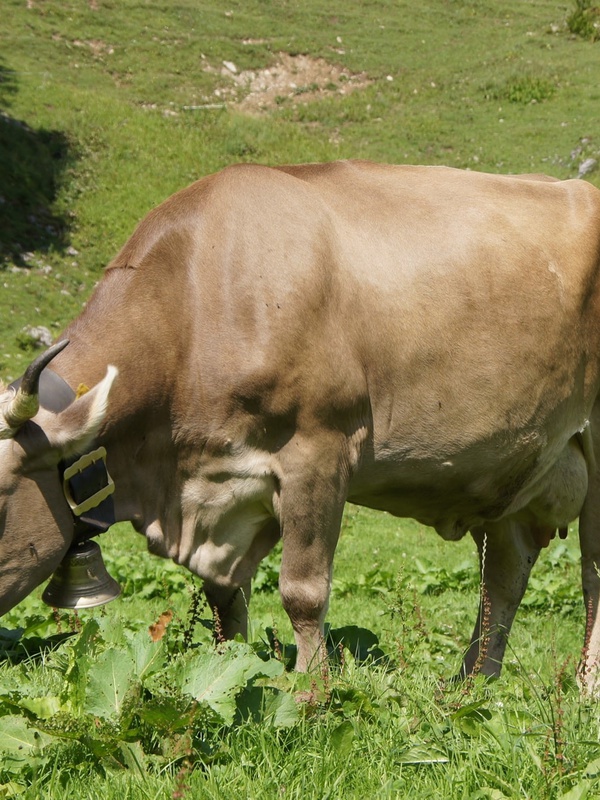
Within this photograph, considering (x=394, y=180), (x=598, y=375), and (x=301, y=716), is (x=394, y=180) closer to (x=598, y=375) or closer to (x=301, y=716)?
(x=598, y=375)

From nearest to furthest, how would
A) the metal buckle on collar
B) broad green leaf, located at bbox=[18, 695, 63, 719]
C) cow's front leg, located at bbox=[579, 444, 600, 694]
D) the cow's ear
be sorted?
broad green leaf, located at bbox=[18, 695, 63, 719]
the cow's ear
the metal buckle on collar
cow's front leg, located at bbox=[579, 444, 600, 694]

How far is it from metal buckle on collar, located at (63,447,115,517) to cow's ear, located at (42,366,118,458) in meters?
0.10

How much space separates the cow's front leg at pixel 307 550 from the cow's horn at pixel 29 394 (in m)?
1.23

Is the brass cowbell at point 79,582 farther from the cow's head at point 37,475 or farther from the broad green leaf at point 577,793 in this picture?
the broad green leaf at point 577,793

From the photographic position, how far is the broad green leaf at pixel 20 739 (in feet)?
10.8

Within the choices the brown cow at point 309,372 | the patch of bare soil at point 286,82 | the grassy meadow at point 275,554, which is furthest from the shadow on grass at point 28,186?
the brown cow at point 309,372

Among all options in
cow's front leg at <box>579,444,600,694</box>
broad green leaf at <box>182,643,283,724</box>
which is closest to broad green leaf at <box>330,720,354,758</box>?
broad green leaf at <box>182,643,283,724</box>

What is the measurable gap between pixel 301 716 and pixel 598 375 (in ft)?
10.1

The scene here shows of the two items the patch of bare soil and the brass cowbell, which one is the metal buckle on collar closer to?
the brass cowbell

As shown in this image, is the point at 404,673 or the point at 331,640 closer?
the point at 404,673

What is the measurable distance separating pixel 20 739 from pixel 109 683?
0.33 metres

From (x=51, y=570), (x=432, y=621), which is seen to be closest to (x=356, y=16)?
(x=432, y=621)

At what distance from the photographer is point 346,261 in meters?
4.85

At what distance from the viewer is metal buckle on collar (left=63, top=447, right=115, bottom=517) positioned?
411 cm
